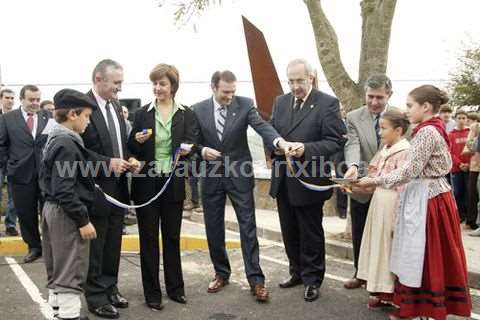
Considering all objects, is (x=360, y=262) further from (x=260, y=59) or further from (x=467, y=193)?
(x=260, y=59)

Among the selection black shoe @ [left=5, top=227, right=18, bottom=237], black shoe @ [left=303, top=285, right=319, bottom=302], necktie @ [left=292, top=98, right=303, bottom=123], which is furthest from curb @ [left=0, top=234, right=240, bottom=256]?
necktie @ [left=292, top=98, right=303, bottom=123]

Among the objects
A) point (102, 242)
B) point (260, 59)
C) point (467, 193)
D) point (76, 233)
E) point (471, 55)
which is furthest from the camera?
point (471, 55)

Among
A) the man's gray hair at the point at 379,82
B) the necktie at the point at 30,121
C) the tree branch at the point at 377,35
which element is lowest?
the necktie at the point at 30,121

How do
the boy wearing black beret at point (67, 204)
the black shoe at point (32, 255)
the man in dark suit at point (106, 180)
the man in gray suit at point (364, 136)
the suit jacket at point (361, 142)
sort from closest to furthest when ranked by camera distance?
1. the boy wearing black beret at point (67, 204)
2. the man in dark suit at point (106, 180)
3. the man in gray suit at point (364, 136)
4. the suit jacket at point (361, 142)
5. the black shoe at point (32, 255)

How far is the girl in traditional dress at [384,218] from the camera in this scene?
440 centimetres

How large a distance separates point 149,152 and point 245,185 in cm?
98

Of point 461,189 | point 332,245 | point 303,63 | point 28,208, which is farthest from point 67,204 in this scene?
point 461,189

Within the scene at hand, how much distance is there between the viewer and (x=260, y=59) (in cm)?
1102

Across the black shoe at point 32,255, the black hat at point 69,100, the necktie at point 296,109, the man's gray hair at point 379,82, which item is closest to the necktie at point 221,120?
the necktie at point 296,109

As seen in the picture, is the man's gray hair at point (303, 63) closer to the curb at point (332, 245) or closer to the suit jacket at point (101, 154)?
the suit jacket at point (101, 154)

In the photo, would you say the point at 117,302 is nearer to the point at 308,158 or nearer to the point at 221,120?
the point at 221,120

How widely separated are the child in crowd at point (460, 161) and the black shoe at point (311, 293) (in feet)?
14.7

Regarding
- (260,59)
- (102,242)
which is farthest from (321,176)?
(260,59)

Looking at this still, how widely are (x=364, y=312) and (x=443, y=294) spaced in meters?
0.82
